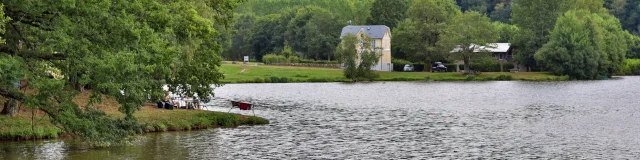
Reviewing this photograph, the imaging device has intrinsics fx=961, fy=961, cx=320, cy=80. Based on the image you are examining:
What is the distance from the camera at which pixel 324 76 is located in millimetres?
135000

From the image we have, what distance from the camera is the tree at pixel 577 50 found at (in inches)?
5266

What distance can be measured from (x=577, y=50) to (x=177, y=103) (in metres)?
85.7

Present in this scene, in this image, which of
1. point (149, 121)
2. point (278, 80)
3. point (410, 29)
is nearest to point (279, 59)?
point (410, 29)

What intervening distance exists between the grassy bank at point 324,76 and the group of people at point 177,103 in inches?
2429

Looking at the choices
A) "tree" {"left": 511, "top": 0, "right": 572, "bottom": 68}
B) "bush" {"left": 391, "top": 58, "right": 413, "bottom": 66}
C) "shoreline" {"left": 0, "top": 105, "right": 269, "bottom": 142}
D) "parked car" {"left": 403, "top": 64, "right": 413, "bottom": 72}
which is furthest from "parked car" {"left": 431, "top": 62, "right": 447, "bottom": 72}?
"shoreline" {"left": 0, "top": 105, "right": 269, "bottom": 142}

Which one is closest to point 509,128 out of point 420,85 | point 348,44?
point 420,85

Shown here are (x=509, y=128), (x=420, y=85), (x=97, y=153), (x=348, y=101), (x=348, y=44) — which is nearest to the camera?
(x=97, y=153)

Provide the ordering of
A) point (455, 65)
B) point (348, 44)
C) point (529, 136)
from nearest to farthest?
point (529, 136)
point (348, 44)
point (455, 65)

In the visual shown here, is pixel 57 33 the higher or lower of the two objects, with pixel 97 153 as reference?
higher

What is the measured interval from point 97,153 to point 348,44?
91.1 metres

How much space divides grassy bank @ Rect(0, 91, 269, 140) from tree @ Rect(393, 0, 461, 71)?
87.1m

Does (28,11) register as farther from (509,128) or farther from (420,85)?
(420,85)

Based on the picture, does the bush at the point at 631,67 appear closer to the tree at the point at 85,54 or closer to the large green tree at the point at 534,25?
the large green tree at the point at 534,25

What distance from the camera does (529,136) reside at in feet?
172
